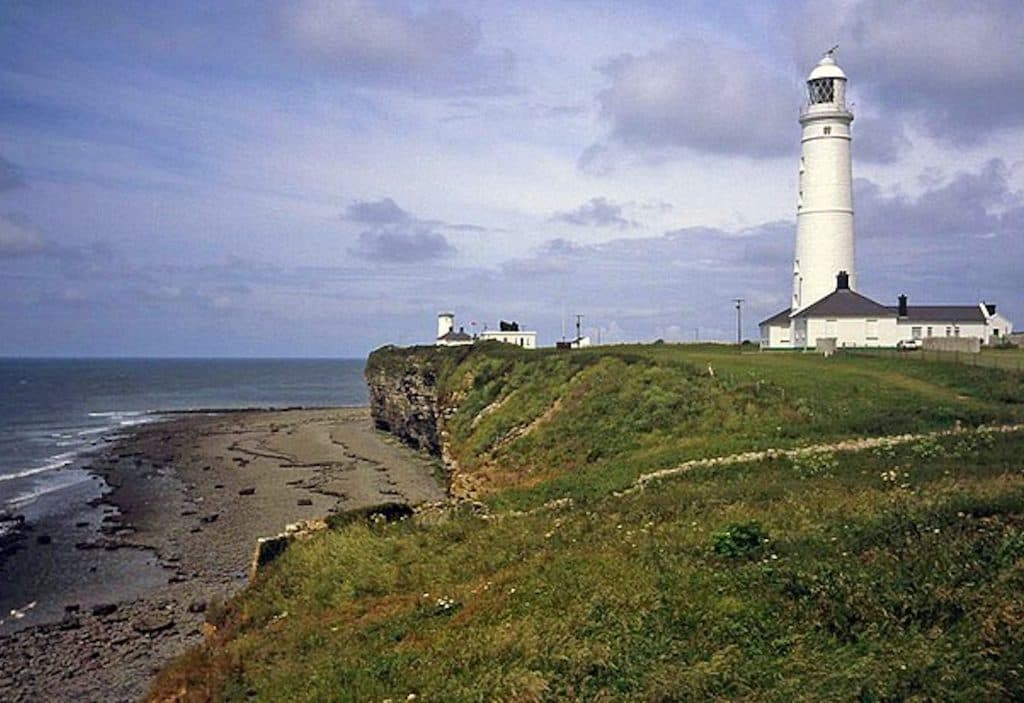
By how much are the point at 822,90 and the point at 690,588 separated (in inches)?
2265

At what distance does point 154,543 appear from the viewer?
133 feet

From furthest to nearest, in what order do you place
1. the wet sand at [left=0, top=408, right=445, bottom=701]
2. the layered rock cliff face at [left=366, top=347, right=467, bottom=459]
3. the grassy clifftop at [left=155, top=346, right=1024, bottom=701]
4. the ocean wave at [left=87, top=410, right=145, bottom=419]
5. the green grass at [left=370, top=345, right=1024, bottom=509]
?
the ocean wave at [left=87, top=410, right=145, bottom=419]
the layered rock cliff face at [left=366, top=347, right=467, bottom=459]
the green grass at [left=370, top=345, right=1024, bottom=509]
the wet sand at [left=0, top=408, right=445, bottom=701]
the grassy clifftop at [left=155, top=346, right=1024, bottom=701]

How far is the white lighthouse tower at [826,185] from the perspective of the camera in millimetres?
60688

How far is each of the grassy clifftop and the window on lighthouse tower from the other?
38.4 metres

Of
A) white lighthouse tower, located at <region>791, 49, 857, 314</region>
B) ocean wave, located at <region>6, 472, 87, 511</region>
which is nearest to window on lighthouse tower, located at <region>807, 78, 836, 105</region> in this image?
white lighthouse tower, located at <region>791, 49, 857, 314</region>

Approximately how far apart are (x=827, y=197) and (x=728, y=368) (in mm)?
25275

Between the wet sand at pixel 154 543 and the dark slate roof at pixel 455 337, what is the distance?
55.6ft

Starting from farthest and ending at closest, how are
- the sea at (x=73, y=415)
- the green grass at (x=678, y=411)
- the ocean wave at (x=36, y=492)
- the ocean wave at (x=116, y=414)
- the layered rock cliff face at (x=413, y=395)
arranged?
the ocean wave at (x=116, y=414) < the layered rock cliff face at (x=413, y=395) < the sea at (x=73, y=415) < the ocean wave at (x=36, y=492) < the green grass at (x=678, y=411)

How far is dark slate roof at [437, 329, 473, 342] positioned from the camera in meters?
95.7

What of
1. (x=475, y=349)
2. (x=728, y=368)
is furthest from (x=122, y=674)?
(x=475, y=349)

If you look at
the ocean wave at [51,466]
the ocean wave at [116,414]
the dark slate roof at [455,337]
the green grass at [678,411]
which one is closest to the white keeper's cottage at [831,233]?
the green grass at [678,411]

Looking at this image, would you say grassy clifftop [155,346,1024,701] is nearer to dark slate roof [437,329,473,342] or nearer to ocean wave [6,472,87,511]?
ocean wave [6,472,87,511]

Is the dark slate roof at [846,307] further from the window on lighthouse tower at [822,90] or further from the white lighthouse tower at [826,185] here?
the window on lighthouse tower at [822,90]

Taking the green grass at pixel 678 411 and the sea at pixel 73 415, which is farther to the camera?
the sea at pixel 73 415
